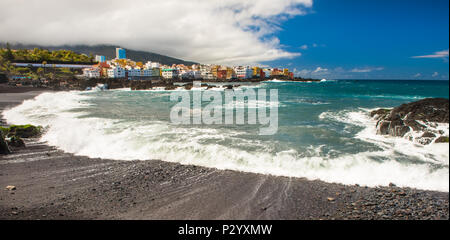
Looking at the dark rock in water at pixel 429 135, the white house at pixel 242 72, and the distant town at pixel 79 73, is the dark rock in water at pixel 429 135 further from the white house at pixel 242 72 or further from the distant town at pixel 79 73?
the white house at pixel 242 72

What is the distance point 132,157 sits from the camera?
7.10m

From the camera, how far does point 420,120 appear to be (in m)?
7.35

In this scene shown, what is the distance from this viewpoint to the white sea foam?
16.8 ft

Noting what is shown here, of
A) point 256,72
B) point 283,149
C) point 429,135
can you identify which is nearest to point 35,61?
point 256,72

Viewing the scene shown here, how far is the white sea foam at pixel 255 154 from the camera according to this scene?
16.8 feet

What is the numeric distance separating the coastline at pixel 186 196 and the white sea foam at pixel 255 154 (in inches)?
17.9

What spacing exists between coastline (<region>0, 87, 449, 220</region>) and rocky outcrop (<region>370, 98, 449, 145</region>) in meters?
2.85

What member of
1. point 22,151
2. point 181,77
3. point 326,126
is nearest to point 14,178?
point 22,151

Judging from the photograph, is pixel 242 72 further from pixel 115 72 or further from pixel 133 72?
pixel 115 72

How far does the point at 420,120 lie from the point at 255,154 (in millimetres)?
5802

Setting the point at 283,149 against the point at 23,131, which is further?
the point at 23,131
